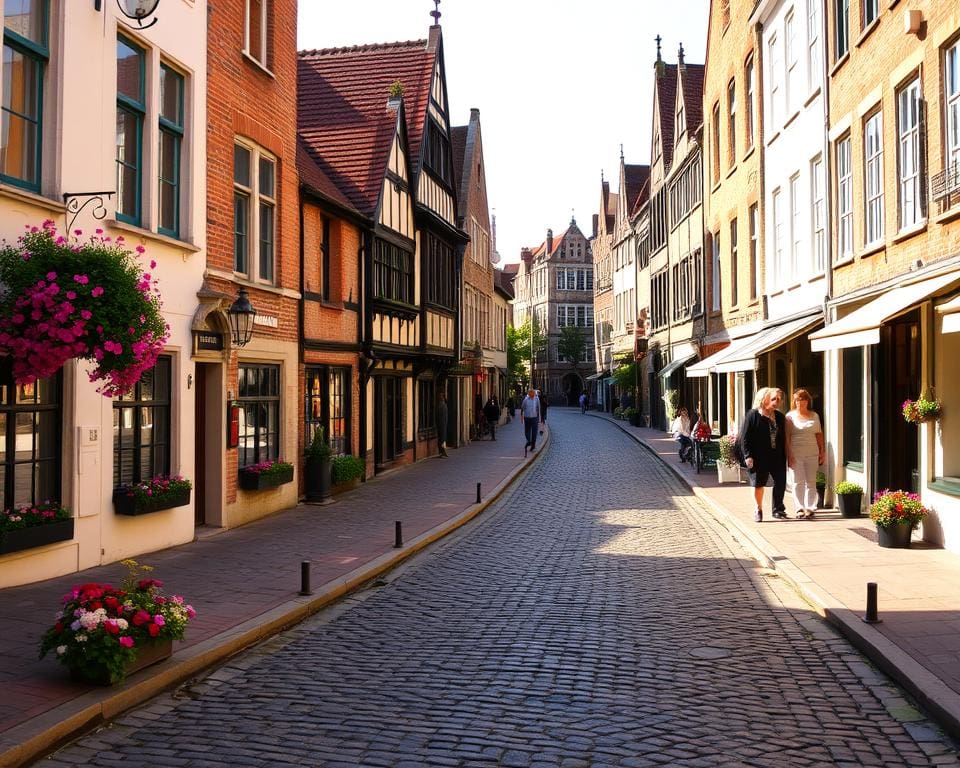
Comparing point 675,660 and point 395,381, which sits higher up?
point 395,381

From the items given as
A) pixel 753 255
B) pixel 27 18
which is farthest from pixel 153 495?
pixel 753 255

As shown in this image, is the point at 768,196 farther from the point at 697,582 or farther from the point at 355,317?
the point at 697,582

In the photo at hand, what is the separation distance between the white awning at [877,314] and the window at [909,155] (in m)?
0.98

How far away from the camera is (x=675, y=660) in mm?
6680

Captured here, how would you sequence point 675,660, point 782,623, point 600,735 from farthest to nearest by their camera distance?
point 782,623, point 675,660, point 600,735

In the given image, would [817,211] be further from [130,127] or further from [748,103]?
[130,127]

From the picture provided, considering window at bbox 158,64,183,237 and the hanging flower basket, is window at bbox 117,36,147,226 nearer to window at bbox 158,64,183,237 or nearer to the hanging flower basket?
window at bbox 158,64,183,237

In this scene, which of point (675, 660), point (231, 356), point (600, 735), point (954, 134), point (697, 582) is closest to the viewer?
point (600, 735)

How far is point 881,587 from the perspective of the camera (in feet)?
28.6

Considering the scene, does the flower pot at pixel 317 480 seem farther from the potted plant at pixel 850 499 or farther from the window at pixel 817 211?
the window at pixel 817 211

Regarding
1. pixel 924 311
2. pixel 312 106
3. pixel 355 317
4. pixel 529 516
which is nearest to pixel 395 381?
pixel 355 317

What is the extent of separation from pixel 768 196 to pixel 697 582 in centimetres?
1280

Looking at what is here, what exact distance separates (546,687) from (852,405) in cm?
1015

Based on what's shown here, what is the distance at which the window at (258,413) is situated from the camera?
554 inches
